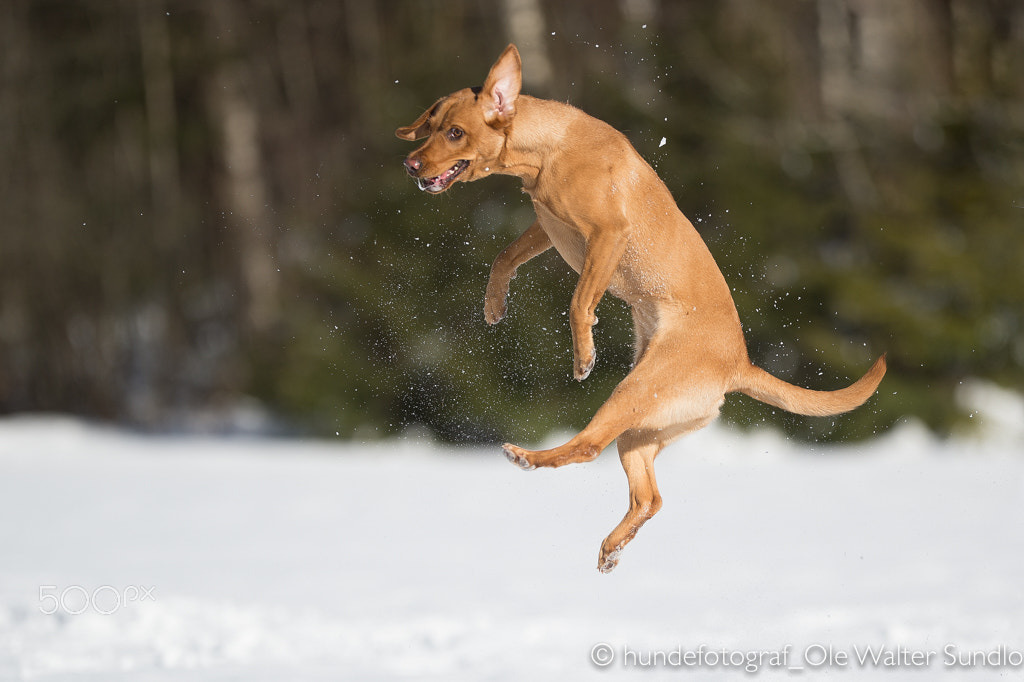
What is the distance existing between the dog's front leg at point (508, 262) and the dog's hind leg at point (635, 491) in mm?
584

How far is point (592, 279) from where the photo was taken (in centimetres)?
288

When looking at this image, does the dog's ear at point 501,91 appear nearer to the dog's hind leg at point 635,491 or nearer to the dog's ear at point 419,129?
the dog's ear at point 419,129

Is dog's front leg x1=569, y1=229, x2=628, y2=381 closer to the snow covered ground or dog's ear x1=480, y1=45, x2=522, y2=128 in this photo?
dog's ear x1=480, y1=45, x2=522, y2=128

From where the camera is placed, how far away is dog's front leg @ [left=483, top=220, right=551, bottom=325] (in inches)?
132

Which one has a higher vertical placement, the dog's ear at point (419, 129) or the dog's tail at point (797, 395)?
the dog's ear at point (419, 129)

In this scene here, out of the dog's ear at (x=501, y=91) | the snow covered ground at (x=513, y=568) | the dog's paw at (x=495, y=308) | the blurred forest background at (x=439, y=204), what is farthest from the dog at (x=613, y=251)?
the blurred forest background at (x=439, y=204)

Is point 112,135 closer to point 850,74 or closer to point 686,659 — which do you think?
point 850,74

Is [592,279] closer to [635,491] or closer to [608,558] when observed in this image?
[635,491]

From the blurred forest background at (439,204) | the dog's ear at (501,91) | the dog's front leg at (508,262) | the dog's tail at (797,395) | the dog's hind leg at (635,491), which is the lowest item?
the blurred forest background at (439,204)

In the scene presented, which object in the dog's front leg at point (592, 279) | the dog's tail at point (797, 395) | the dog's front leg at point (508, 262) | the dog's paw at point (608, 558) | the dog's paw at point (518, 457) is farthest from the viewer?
the dog's front leg at point (508, 262)

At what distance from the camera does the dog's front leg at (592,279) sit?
2887 millimetres

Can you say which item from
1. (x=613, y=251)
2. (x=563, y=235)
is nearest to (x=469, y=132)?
(x=563, y=235)

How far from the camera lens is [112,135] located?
13.4 meters

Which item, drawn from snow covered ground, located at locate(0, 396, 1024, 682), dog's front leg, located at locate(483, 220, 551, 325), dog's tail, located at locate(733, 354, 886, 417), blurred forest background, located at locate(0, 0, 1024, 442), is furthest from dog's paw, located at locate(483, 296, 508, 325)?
blurred forest background, located at locate(0, 0, 1024, 442)
